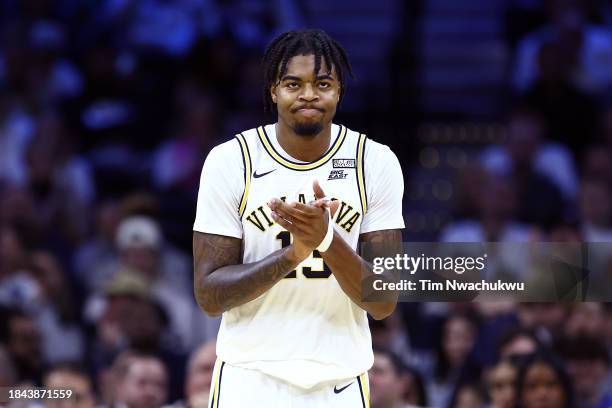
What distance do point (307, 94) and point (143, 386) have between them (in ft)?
10.5

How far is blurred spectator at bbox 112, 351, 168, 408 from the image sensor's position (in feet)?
22.0

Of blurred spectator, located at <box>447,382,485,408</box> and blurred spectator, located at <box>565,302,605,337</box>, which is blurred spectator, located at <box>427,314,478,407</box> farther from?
blurred spectator, located at <box>565,302,605,337</box>

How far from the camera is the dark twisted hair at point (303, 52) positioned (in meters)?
4.10

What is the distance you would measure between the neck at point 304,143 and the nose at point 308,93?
14 cm

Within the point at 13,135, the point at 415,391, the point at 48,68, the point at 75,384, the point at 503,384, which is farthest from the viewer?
the point at 48,68

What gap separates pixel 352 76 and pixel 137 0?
24.1 ft

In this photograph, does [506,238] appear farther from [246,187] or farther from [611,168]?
[246,187]

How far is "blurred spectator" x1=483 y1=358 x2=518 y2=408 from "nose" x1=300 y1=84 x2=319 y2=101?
308 cm

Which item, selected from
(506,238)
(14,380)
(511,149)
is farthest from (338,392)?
(511,149)

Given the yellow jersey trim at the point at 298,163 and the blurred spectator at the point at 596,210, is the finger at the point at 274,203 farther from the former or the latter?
the blurred spectator at the point at 596,210

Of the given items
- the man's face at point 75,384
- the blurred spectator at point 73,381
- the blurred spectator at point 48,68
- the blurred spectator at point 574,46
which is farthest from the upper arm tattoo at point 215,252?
the blurred spectator at point 48,68

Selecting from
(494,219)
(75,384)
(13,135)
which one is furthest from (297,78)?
(13,135)

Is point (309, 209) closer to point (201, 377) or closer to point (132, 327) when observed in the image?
point (201, 377)

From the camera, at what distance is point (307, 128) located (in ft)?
13.4
